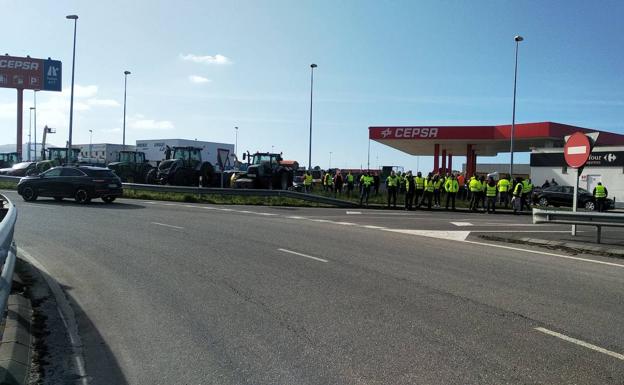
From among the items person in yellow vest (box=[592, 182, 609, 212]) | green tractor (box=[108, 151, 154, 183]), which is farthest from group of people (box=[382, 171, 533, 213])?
green tractor (box=[108, 151, 154, 183])

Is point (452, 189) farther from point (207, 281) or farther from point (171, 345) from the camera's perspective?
point (171, 345)

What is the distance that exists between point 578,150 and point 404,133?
3058 centimetres

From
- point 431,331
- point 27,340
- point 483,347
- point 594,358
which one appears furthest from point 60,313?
point 594,358

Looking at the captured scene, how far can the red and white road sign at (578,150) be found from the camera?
12.9 meters

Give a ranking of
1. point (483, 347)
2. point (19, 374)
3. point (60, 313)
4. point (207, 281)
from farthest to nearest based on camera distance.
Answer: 1. point (207, 281)
2. point (60, 313)
3. point (483, 347)
4. point (19, 374)

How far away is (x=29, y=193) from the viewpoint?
898 inches

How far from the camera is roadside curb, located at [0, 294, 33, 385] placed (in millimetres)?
4157

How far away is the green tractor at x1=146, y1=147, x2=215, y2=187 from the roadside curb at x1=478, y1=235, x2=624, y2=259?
20.4 m

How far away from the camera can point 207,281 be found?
7.93 m

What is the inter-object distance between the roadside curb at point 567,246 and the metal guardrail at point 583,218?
0.52 metres

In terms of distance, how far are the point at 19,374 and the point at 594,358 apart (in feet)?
16.0

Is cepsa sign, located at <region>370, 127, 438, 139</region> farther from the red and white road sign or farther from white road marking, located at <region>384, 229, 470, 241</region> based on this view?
the red and white road sign

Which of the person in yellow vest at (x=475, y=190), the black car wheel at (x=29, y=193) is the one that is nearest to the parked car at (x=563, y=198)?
the person in yellow vest at (x=475, y=190)

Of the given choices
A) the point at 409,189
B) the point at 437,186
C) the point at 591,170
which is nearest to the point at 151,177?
the point at 409,189
